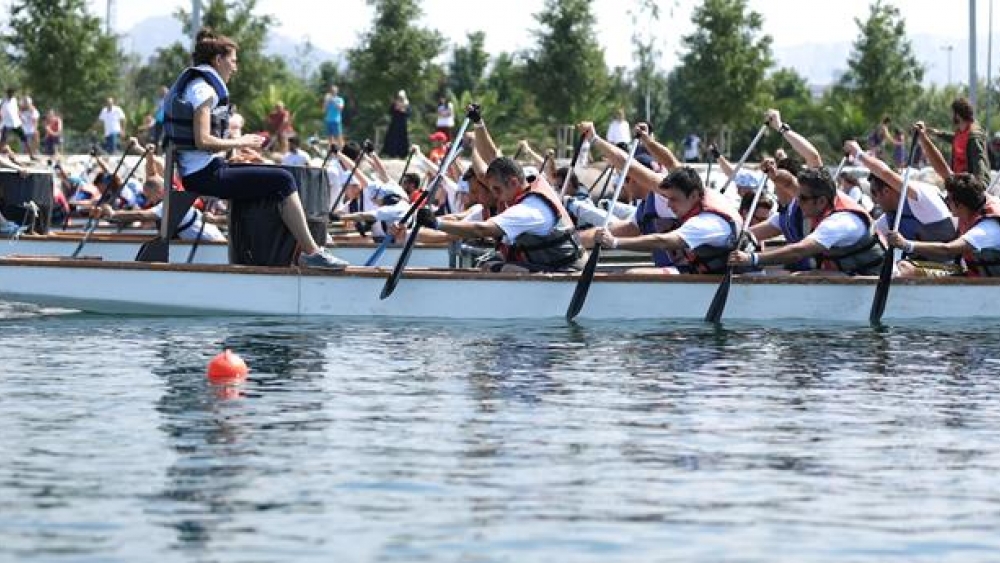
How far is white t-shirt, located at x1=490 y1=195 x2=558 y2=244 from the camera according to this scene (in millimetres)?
17734

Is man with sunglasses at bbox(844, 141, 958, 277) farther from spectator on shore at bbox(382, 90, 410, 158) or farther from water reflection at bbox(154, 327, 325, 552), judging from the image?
spectator on shore at bbox(382, 90, 410, 158)

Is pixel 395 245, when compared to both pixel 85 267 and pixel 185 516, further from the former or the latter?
pixel 185 516

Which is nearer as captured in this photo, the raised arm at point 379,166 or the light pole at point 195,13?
the raised arm at point 379,166

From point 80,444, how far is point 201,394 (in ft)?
6.88

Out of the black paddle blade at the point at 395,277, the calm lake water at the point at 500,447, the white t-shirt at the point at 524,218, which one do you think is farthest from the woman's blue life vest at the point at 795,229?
the black paddle blade at the point at 395,277

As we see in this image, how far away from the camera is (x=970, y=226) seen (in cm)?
1825

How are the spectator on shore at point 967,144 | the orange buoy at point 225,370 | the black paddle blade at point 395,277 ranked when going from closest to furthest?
the orange buoy at point 225,370 < the black paddle blade at point 395,277 < the spectator on shore at point 967,144

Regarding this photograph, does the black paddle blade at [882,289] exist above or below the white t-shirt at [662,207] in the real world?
below

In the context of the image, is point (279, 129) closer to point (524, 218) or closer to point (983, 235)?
point (524, 218)

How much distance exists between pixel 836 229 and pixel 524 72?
36044 mm

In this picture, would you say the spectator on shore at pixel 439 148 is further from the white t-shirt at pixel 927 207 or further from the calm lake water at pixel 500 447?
the calm lake water at pixel 500 447

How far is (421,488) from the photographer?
1040 cm

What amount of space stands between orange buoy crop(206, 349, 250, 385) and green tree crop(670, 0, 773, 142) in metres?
39.7

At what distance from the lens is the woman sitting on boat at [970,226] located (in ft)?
59.0
